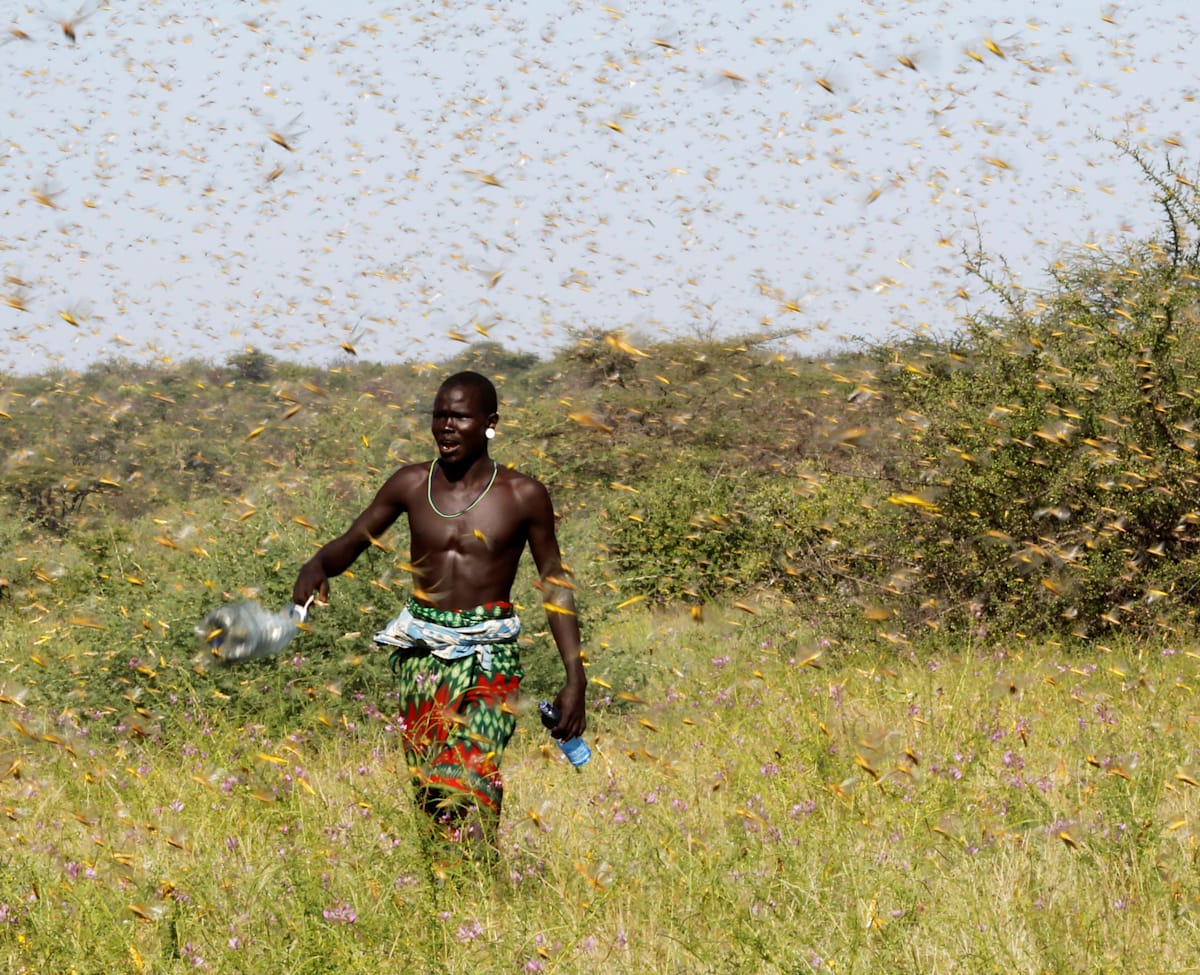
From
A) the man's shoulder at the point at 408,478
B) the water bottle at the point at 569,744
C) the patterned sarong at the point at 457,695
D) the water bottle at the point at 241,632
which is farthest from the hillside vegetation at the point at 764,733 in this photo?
the man's shoulder at the point at 408,478

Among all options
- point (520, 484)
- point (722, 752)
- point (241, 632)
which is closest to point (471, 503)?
point (520, 484)

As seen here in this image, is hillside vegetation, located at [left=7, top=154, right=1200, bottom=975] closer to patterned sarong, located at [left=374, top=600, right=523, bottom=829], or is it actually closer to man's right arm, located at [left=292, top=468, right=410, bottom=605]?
patterned sarong, located at [left=374, top=600, right=523, bottom=829]

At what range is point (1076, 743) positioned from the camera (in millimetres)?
5664

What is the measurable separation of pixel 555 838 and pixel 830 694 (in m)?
2.76

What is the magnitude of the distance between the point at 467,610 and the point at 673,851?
97 cm

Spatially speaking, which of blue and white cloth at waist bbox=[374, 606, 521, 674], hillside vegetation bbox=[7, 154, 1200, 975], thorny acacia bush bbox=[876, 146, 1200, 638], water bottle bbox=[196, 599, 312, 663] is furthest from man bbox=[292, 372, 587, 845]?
thorny acacia bush bbox=[876, 146, 1200, 638]

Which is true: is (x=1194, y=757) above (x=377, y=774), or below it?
above

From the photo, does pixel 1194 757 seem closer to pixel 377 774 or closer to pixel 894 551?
pixel 377 774

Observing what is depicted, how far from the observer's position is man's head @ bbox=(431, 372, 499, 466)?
410 cm

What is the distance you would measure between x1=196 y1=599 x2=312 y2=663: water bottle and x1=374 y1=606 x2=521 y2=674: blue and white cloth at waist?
33 cm

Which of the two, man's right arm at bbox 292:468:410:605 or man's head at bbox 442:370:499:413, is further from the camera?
man's right arm at bbox 292:468:410:605

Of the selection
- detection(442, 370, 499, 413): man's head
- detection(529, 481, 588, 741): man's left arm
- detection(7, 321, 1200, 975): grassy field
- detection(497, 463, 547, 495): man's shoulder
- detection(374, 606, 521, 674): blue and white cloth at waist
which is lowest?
detection(7, 321, 1200, 975): grassy field

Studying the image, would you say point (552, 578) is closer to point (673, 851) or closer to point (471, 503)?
point (471, 503)

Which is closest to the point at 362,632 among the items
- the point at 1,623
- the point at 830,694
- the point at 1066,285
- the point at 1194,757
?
the point at 830,694
